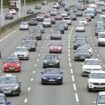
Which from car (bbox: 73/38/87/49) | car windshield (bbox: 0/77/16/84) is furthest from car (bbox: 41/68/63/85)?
car (bbox: 73/38/87/49)

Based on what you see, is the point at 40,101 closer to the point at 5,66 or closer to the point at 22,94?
the point at 22,94

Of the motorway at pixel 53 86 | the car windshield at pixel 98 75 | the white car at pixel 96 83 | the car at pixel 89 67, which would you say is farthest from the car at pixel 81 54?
the white car at pixel 96 83

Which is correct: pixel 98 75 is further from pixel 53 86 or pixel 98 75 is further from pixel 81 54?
pixel 81 54

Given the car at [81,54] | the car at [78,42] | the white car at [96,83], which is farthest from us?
the car at [78,42]

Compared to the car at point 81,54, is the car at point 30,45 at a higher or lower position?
lower

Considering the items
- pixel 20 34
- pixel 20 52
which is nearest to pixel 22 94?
pixel 20 52

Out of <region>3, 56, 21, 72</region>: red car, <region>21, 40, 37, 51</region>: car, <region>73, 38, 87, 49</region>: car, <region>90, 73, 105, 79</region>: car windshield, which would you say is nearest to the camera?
<region>90, 73, 105, 79</region>: car windshield

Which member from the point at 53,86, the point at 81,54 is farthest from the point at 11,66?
the point at 81,54

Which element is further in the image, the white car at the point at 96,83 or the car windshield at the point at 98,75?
the car windshield at the point at 98,75

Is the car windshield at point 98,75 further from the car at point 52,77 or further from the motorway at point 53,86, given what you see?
the car at point 52,77

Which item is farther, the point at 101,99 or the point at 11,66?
the point at 11,66

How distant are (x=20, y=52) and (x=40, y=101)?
96.7 ft

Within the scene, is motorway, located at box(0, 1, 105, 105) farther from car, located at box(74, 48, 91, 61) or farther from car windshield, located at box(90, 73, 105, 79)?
car windshield, located at box(90, 73, 105, 79)

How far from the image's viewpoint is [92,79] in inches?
1684
